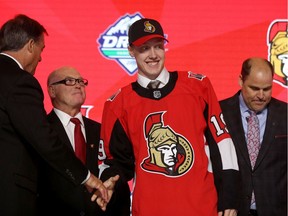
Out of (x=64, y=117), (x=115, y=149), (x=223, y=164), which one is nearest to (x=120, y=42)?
(x=64, y=117)

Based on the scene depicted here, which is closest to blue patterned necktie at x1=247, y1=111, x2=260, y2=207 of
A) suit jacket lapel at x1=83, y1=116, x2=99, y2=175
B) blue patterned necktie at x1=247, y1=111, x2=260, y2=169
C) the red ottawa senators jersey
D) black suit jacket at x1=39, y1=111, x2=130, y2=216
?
blue patterned necktie at x1=247, y1=111, x2=260, y2=169

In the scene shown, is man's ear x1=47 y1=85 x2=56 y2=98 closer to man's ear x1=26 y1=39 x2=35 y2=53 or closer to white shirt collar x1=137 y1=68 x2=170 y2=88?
man's ear x1=26 y1=39 x2=35 y2=53

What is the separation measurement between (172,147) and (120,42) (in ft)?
4.44

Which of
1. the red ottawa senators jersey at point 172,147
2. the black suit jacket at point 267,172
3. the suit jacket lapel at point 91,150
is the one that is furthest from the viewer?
the suit jacket lapel at point 91,150

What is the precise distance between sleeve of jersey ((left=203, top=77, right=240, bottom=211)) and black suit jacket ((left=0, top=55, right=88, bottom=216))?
636 mm

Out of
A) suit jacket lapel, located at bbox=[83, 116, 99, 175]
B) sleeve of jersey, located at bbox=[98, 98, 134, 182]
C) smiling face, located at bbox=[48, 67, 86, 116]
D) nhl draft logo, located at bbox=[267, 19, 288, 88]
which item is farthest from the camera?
nhl draft logo, located at bbox=[267, 19, 288, 88]

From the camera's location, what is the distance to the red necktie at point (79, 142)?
3006 millimetres

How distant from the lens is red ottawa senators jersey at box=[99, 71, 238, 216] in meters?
2.38

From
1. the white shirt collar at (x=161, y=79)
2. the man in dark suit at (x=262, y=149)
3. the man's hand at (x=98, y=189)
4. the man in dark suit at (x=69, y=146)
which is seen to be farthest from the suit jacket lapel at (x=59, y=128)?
the man in dark suit at (x=262, y=149)

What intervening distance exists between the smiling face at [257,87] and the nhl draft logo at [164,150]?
1.97 ft

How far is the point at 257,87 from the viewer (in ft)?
9.50

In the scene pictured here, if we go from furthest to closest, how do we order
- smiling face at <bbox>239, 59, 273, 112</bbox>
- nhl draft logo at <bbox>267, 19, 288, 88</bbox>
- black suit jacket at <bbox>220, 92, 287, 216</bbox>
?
nhl draft logo at <bbox>267, 19, 288, 88</bbox>
smiling face at <bbox>239, 59, 273, 112</bbox>
black suit jacket at <bbox>220, 92, 287, 216</bbox>

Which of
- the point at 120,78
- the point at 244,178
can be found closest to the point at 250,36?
the point at 120,78

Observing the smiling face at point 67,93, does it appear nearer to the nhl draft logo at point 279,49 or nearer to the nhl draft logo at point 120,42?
the nhl draft logo at point 120,42
